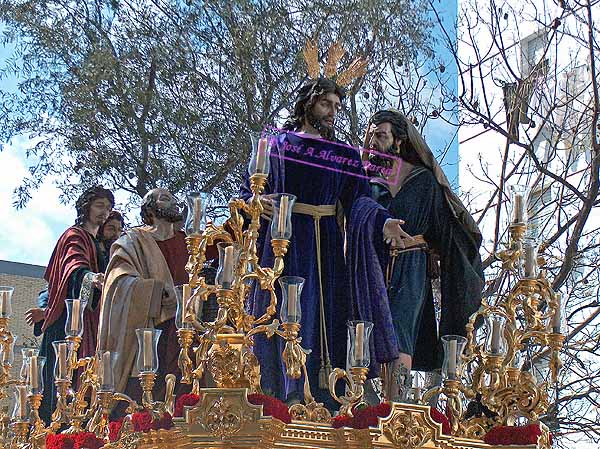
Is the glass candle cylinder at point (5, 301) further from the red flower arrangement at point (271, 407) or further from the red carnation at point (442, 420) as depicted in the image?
the red carnation at point (442, 420)

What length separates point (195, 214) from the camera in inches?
257

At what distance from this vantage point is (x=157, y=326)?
8.05 meters

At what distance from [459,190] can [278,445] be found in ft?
27.5

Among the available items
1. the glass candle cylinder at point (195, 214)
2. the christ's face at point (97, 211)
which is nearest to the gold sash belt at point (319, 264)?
the glass candle cylinder at point (195, 214)

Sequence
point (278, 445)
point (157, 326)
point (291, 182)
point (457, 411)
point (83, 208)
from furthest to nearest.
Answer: point (83, 208) → point (157, 326) → point (291, 182) → point (457, 411) → point (278, 445)

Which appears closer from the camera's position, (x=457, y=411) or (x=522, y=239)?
(x=457, y=411)

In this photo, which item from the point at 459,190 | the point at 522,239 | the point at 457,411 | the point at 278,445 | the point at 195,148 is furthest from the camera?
the point at 459,190

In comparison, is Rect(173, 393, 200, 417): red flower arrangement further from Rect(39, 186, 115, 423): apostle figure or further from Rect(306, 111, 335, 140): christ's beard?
Rect(39, 186, 115, 423): apostle figure

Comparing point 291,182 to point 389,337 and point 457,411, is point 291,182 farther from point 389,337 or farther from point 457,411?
point 457,411

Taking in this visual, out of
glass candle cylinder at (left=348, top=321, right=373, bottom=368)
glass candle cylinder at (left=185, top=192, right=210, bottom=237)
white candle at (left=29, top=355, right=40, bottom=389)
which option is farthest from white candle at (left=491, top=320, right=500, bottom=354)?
white candle at (left=29, top=355, right=40, bottom=389)

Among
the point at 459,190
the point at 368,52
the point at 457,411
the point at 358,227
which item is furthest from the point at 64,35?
the point at 457,411

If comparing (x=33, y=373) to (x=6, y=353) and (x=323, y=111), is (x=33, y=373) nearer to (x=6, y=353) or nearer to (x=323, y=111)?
(x=6, y=353)

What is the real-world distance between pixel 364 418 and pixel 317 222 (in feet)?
5.29

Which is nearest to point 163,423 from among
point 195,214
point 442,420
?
point 195,214
